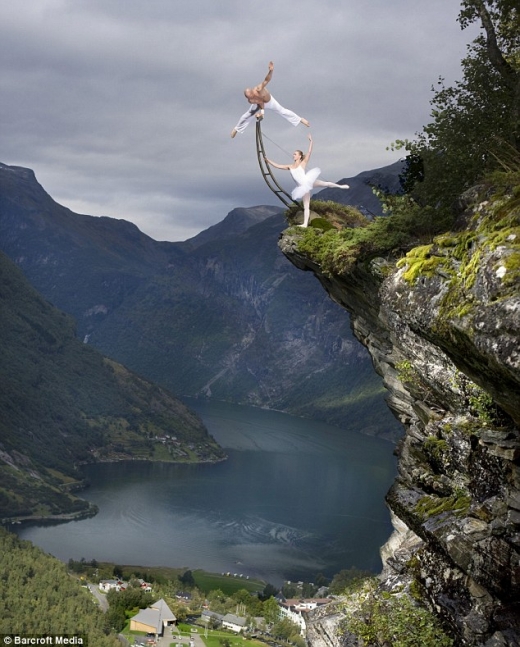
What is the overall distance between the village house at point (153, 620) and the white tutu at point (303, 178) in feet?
273

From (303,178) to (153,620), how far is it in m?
85.3

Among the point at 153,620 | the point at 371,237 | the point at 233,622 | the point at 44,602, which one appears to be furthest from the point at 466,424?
the point at 44,602

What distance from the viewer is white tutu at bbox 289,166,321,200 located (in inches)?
707

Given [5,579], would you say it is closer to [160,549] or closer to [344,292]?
[160,549]

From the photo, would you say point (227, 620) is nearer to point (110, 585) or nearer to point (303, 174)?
point (110, 585)

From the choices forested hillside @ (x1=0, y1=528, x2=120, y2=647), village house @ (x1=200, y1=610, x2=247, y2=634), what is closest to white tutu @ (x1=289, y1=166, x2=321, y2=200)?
forested hillside @ (x1=0, y1=528, x2=120, y2=647)

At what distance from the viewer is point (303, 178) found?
18.1 metres

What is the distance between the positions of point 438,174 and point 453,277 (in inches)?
268

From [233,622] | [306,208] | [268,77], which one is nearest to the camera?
[268,77]

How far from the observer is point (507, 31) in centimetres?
1777

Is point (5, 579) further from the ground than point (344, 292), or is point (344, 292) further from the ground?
point (344, 292)

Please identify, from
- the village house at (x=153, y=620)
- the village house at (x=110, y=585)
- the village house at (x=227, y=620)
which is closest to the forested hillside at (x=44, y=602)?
the village house at (x=110, y=585)

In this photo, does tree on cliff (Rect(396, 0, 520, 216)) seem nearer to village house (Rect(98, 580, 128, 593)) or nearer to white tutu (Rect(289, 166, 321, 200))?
white tutu (Rect(289, 166, 321, 200))

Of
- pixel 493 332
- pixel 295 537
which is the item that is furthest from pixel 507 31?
pixel 295 537
